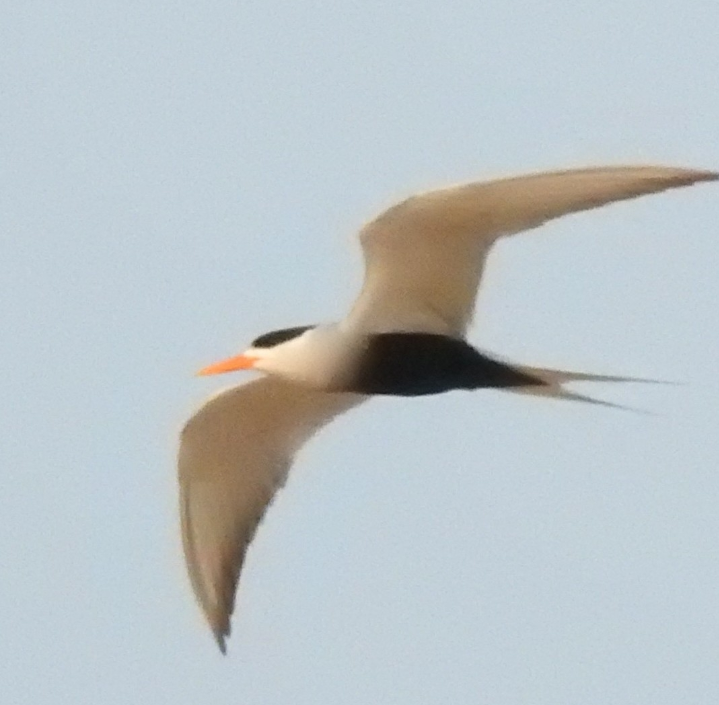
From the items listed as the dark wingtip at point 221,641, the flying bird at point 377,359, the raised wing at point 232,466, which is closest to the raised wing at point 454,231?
the flying bird at point 377,359

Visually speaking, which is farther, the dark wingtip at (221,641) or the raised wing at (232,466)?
the raised wing at (232,466)

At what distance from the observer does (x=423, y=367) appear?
27.8 ft

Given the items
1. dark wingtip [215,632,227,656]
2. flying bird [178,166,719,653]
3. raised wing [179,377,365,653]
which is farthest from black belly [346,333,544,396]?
dark wingtip [215,632,227,656]

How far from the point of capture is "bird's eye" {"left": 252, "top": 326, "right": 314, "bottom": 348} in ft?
28.3

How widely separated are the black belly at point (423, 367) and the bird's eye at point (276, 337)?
0.29 metres

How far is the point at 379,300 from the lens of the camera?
8.49m

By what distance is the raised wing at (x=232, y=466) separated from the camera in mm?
8945

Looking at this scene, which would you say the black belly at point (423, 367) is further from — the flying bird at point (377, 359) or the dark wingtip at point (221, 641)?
the dark wingtip at point (221, 641)

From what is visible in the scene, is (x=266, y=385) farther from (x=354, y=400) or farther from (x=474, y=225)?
(x=474, y=225)

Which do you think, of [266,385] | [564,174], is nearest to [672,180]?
[564,174]

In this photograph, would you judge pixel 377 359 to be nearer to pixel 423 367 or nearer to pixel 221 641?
pixel 423 367

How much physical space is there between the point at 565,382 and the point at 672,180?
1005 mm

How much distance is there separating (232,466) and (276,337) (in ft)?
2.42

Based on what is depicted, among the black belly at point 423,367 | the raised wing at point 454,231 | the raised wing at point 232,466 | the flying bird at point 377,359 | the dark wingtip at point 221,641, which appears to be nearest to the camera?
the raised wing at point 454,231
